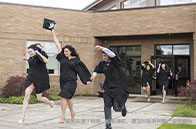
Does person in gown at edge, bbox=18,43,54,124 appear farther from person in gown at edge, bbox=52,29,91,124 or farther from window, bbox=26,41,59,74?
window, bbox=26,41,59,74

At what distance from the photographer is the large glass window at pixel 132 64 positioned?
52.0 feet

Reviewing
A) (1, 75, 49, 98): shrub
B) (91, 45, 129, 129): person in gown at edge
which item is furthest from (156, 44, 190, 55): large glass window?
(91, 45, 129, 129): person in gown at edge

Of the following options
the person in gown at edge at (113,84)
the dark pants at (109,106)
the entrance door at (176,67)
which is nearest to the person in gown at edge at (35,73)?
the person in gown at edge at (113,84)

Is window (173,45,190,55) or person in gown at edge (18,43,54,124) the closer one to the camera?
person in gown at edge (18,43,54,124)

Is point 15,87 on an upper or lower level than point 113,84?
lower

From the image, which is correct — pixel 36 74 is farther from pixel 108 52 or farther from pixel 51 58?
pixel 51 58

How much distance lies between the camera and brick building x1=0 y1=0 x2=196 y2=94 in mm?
13812

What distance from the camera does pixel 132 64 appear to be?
16031mm

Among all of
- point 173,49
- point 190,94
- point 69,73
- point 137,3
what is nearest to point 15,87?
point 69,73

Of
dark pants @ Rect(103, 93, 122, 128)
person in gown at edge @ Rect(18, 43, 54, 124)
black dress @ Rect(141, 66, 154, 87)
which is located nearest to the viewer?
dark pants @ Rect(103, 93, 122, 128)

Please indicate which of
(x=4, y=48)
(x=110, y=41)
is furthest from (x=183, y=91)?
(x=4, y=48)

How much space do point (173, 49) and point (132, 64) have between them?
2541 millimetres

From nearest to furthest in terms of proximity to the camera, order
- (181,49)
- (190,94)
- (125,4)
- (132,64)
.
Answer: (190,94), (181,49), (132,64), (125,4)

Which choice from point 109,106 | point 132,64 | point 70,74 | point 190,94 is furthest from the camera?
point 132,64
